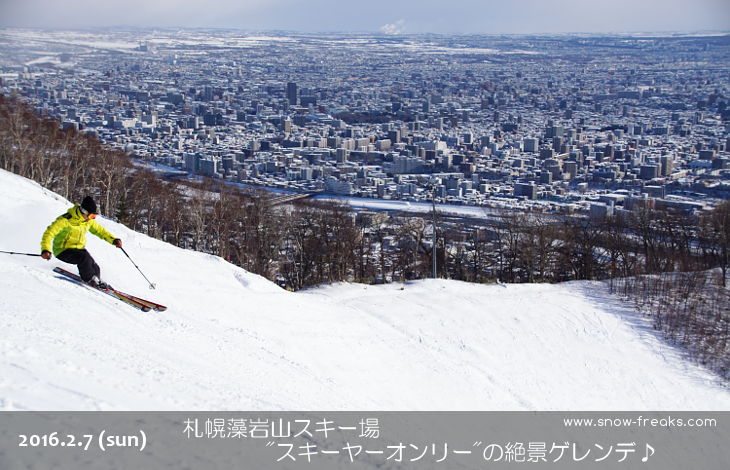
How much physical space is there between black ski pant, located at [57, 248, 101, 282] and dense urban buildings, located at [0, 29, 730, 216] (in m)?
15.7

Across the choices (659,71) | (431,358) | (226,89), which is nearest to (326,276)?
(431,358)

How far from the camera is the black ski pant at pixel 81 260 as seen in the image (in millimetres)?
4969

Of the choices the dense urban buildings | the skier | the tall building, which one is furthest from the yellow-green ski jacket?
the tall building

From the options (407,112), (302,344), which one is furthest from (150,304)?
(407,112)

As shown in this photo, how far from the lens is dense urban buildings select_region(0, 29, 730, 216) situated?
30734 millimetres

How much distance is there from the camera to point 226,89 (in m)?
72.6

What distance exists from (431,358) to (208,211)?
8.53 meters

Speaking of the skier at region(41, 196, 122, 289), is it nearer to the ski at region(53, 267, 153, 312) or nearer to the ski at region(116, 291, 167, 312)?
the ski at region(53, 267, 153, 312)
